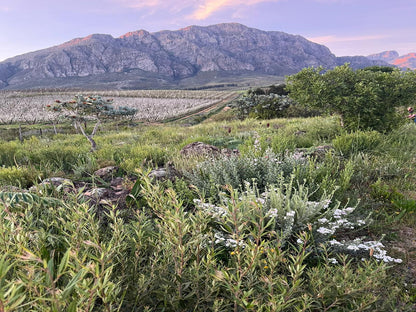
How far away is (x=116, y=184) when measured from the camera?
4031 millimetres

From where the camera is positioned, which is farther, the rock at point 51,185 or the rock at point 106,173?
the rock at point 106,173

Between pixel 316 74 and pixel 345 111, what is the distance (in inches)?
58.2

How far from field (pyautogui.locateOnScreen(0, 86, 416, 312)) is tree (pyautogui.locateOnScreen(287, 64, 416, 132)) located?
81cm

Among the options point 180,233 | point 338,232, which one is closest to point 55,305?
point 180,233

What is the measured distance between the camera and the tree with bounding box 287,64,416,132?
7.08 metres

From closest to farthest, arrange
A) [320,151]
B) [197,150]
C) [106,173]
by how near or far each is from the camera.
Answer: [106,173], [320,151], [197,150]

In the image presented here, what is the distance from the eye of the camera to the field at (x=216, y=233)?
119 cm

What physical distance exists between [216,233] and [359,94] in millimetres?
7166

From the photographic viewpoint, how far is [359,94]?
7.11 m

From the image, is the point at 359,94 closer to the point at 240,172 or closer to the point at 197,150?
the point at 197,150

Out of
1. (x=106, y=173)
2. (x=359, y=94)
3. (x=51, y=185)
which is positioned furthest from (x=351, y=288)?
(x=359, y=94)

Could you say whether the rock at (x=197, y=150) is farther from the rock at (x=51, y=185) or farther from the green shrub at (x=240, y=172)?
the rock at (x=51, y=185)

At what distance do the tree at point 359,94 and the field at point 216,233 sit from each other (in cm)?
81

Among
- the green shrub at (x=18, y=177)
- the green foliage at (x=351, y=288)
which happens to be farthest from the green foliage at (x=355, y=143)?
the green shrub at (x=18, y=177)
